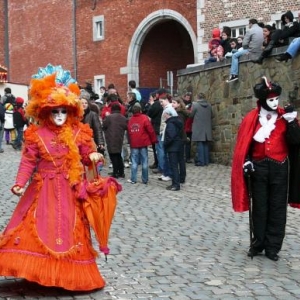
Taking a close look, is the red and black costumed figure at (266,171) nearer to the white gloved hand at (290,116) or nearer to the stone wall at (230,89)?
the white gloved hand at (290,116)

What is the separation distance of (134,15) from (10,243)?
24408 millimetres

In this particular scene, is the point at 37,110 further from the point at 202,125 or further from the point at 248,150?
the point at 202,125

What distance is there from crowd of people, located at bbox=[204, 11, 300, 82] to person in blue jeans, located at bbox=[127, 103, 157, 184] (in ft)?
10.2

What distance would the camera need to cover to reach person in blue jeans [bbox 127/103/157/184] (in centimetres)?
1389

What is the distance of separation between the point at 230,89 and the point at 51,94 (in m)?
11.2

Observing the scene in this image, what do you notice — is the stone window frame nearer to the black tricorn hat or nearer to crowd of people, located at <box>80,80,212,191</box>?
crowd of people, located at <box>80,80,212,191</box>

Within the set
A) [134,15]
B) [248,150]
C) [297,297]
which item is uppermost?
[134,15]

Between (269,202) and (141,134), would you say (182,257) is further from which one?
(141,134)

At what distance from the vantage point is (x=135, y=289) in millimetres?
6266

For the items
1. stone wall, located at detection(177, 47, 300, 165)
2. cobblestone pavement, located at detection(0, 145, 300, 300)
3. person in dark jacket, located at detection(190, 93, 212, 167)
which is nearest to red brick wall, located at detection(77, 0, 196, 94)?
stone wall, located at detection(177, 47, 300, 165)

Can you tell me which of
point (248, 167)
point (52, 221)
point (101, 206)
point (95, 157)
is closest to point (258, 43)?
point (248, 167)

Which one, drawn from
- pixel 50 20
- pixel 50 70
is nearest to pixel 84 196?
pixel 50 70

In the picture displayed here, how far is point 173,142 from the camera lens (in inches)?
516

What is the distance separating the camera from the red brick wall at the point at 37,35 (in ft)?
108
